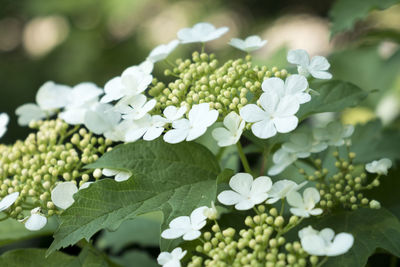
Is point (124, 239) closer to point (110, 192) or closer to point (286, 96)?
point (110, 192)

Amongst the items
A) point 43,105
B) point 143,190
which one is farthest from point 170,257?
point 43,105

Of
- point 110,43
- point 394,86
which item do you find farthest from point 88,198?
point 110,43

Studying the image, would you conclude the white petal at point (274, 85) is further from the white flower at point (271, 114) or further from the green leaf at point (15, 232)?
the green leaf at point (15, 232)

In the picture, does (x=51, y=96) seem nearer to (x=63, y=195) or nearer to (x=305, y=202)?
(x=63, y=195)

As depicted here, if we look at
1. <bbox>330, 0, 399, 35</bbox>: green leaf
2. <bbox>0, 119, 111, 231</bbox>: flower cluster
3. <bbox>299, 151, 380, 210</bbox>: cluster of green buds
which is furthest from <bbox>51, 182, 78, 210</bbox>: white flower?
<bbox>330, 0, 399, 35</bbox>: green leaf

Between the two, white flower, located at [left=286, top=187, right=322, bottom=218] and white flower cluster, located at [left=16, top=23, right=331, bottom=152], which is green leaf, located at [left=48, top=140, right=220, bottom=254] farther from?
white flower, located at [left=286, top=187, right=322, bottom=218]

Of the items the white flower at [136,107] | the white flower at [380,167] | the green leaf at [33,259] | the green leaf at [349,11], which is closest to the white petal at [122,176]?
the white flower at [136,107]

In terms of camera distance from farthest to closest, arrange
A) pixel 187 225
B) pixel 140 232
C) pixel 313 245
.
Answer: pixel 140 232 < pixel 187 225 < pixel 313 245
